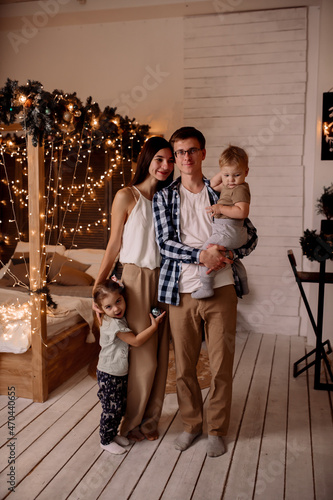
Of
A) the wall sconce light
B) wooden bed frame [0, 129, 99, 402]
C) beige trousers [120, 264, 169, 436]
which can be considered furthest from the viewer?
the wall sconce light

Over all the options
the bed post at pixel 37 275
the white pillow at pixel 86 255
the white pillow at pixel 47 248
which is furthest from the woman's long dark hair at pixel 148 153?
the white pillow at pixel 47 248

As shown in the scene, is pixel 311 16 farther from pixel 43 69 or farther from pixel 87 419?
pixel 87 419

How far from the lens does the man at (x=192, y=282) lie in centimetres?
245

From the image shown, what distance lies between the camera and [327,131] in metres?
4.49

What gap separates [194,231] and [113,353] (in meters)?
0.82

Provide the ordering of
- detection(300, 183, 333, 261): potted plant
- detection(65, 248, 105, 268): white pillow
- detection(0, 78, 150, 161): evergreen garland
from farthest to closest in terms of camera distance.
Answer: detection(65, 248, 105, 268): white pillow, detection(300, 183, 333, 261): potted plant, detection(0, 78, 150, 161): evergreen garland

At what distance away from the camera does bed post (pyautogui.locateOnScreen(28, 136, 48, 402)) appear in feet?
10.3

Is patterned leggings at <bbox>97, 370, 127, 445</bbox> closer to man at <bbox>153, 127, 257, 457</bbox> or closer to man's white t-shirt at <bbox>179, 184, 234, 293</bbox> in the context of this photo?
man at <bbox>153, 127, 257, 457</bbox>

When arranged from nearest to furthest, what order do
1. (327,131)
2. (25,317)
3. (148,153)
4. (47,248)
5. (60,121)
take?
(148,153), (60,121), (25,317), (327,131), (47,248)

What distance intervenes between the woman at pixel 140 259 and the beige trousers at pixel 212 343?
17cm

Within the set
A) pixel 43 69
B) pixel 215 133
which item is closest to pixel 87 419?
pixel 215 133

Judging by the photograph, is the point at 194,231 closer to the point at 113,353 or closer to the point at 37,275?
the point at 113,353

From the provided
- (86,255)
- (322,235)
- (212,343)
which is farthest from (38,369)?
(322,235)

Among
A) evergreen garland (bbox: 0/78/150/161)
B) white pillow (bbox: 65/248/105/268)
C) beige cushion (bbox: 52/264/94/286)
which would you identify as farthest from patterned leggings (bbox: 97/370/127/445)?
white pillow (bbox: 65/248/105/268)
